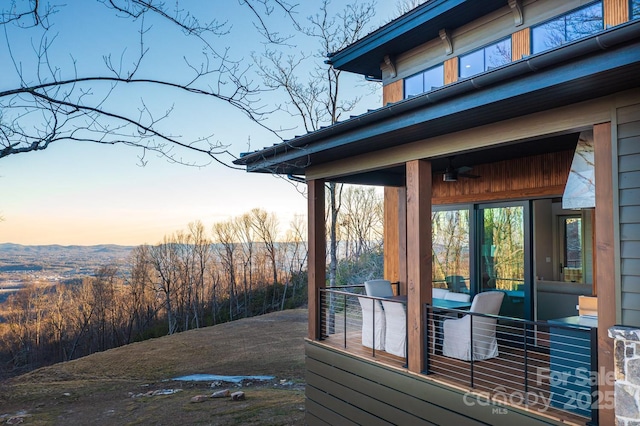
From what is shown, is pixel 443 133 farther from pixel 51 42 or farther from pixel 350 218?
pixel 350 218

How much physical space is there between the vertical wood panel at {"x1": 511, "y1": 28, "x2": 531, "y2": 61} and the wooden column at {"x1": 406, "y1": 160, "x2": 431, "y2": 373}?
2.73m

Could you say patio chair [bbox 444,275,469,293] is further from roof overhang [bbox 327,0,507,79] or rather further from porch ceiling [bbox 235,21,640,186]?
roof overhang [bbox 327,0,507,79]

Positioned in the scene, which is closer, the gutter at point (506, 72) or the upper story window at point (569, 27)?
the gutter at point (506, 72)

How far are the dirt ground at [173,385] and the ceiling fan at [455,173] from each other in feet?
15.5

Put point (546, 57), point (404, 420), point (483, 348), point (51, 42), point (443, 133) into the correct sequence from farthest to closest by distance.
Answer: point (483, 348) → point (404, 420) → point (443, 133) → point (51, 42) → point (546, 57)

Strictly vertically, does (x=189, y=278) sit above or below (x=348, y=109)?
below

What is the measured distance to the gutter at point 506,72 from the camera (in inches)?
104

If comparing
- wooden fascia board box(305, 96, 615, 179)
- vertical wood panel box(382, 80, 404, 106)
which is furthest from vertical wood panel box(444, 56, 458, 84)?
wooden fascia board box(305, 96, 615, 179)

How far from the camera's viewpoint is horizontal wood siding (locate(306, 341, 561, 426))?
13.2ft

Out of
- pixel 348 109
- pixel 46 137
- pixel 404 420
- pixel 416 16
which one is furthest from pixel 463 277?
pixel 348 109

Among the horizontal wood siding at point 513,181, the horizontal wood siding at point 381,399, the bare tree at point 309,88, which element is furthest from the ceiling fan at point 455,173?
the bare tree at point 309,88

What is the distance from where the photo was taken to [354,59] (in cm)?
854

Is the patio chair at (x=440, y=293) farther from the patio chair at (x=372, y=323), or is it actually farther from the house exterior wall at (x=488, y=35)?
the house exterior wall at (x=488, y=35)

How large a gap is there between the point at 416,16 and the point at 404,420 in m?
5.83
